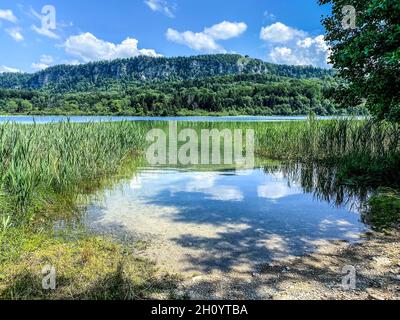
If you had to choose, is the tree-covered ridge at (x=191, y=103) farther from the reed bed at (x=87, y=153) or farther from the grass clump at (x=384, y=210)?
the grass clump at (x=384, y=210)

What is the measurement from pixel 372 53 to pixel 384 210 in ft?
11.2

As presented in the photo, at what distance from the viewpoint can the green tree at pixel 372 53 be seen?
648 centimetres

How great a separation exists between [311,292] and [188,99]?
9536cm

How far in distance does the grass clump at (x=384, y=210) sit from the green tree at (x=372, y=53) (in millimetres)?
1812

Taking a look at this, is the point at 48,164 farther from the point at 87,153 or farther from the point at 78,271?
the point at 78,271

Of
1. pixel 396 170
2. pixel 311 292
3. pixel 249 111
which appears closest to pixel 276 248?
pixel 311 292

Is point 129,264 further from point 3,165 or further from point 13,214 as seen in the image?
point 3,165

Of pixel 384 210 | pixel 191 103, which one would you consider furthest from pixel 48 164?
pixel 191 103

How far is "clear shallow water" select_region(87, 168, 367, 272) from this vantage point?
5113mm

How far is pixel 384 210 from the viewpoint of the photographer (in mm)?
6934

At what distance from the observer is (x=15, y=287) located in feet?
12.5

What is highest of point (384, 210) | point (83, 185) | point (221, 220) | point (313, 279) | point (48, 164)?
point (48, 164)

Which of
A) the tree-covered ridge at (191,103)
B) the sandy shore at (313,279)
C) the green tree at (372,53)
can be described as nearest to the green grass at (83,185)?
the sandy shore at (313,279)

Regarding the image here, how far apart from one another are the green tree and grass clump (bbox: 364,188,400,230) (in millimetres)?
1812
